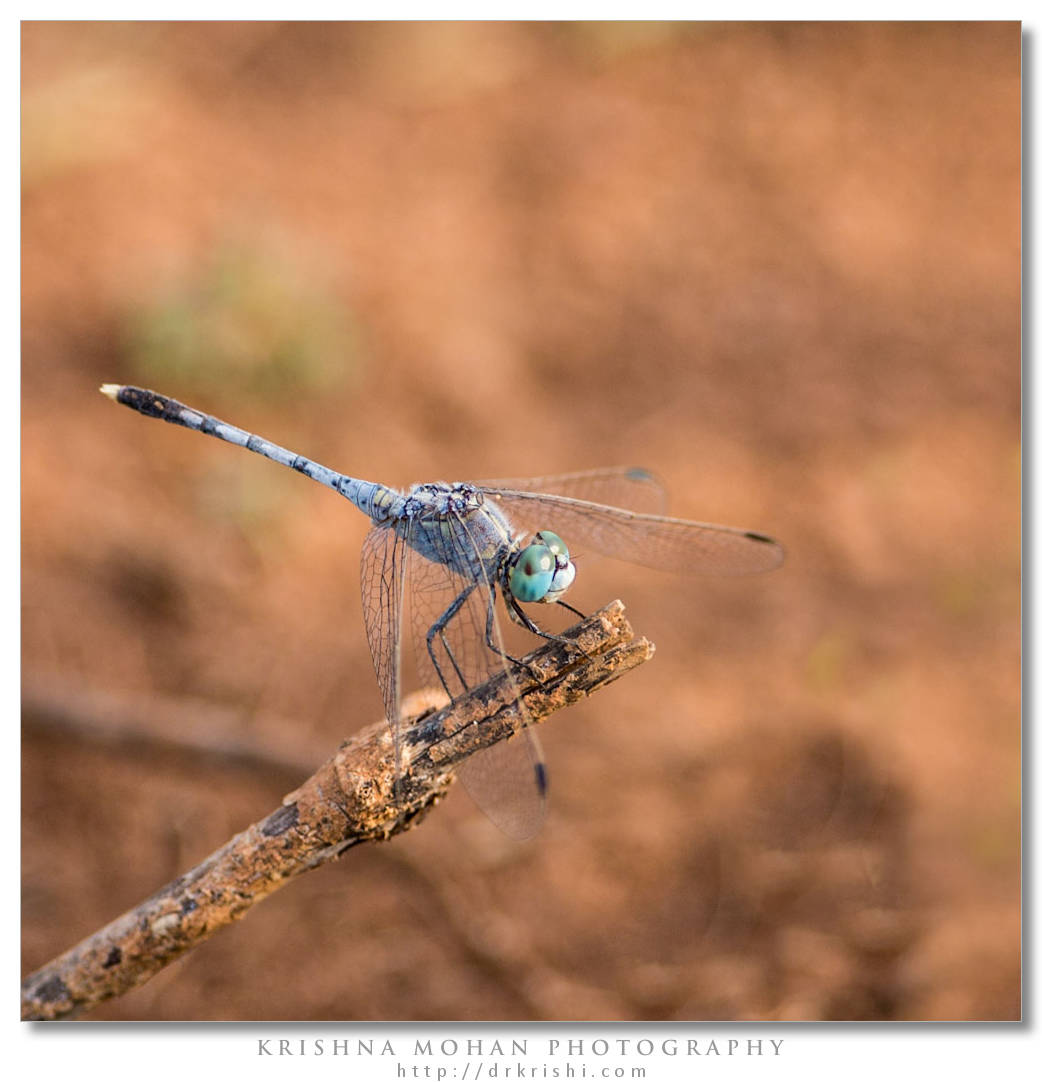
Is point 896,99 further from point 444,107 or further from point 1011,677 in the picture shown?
point 1011,677

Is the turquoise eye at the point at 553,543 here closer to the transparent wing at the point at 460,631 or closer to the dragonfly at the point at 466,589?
the dragonfly at the point at 466,589

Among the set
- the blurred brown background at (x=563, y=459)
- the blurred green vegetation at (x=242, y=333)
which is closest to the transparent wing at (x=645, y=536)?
the blurred brown background at (x=563, y=459)

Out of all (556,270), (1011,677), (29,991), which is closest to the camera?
(29,991)

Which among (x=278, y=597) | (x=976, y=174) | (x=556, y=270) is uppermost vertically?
(x=976, y=174)

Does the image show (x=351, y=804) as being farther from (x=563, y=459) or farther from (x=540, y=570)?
(x=563, y=459)

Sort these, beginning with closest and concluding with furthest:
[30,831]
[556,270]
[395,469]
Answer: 1. [30,831]
2. [395,469]
3. [556,270]

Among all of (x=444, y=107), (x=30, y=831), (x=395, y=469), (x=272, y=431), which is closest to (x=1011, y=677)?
(x=395, y=469)

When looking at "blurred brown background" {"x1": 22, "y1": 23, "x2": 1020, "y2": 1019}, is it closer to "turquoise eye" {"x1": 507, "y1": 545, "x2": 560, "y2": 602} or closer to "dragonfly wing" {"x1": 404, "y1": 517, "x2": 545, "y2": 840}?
"dragonfly wing" {"x1": 404, "y1": 517, "x2": 545, "y2": 840}

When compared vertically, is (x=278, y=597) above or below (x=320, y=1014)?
above
